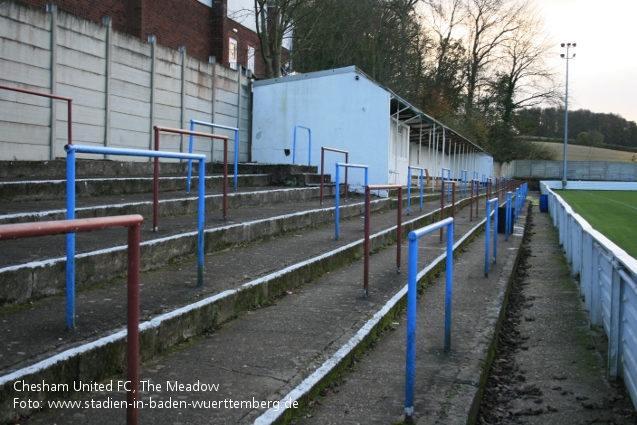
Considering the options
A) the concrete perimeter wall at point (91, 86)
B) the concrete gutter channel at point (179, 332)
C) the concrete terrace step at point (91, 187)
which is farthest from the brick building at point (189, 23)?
the concrete gutter channel at point (179, 332)

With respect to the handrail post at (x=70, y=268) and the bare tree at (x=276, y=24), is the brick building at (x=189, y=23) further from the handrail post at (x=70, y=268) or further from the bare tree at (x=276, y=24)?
the handrail post at (x=70, y=268)

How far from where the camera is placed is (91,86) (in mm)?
11391

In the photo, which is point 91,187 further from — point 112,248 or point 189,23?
point 189,23

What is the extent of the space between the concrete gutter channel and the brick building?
1454 cm

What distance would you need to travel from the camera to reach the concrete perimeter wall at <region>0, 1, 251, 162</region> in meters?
9.70

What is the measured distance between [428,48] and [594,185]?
26627mm

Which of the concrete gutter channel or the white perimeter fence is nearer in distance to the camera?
the concrete gutter channel

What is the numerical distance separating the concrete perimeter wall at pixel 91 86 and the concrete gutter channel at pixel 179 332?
4745 mm

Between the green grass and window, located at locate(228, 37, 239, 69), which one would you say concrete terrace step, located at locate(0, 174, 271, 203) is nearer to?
the green grass

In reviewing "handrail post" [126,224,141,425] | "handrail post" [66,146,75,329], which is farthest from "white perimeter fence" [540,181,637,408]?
"handrail post" [66,146,75,329]

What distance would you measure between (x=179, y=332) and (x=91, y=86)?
334 inches

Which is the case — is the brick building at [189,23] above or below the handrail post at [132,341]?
above

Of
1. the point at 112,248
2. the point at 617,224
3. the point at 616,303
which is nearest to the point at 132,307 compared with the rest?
the point at 112,248

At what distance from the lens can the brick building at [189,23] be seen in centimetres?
2028
